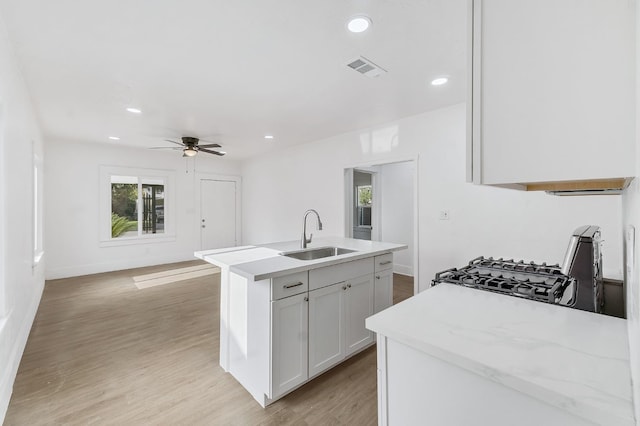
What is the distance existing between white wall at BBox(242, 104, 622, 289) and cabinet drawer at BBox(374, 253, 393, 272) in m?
1.03

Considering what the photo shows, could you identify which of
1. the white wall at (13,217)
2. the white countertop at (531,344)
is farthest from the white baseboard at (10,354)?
the white countertop at (531,344)

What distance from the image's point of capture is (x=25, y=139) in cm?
277

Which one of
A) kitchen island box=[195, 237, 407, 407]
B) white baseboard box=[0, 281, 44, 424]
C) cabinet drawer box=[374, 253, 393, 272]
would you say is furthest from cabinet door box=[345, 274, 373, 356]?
white baseboard box=[0, 281, 44, 424]

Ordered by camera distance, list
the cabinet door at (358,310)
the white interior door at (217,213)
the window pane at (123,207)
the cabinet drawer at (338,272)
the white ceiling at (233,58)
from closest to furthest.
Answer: the white ceiling at (233,58)
the cabinet drawer at (338,272)
the cabinet door at (358,310)
the window pane at (123,207)
the white interior door at (217,213)

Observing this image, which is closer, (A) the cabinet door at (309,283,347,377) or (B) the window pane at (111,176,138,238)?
(A) the cabinet door at (309,283,347,377)

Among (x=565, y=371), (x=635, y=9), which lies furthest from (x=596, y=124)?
(x=565, y=371)

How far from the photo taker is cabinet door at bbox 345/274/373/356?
241 cm

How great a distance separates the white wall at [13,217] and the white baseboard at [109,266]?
267 centimetres

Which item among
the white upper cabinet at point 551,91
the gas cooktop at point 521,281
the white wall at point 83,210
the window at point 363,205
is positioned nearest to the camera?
the white upper cabinet at point 551,91

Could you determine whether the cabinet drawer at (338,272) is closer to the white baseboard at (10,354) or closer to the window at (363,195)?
the white baseboard at (10,354)

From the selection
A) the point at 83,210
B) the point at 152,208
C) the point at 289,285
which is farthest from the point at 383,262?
the point at 83,210

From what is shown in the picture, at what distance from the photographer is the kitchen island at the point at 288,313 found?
6.22 feet

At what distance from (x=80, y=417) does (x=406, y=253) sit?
192 inches

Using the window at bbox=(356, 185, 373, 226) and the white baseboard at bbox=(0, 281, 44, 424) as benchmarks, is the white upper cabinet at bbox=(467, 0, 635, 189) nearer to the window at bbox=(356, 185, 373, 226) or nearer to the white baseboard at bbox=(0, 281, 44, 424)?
the white baseboard at bbox=(0, 281, 44, 424)
